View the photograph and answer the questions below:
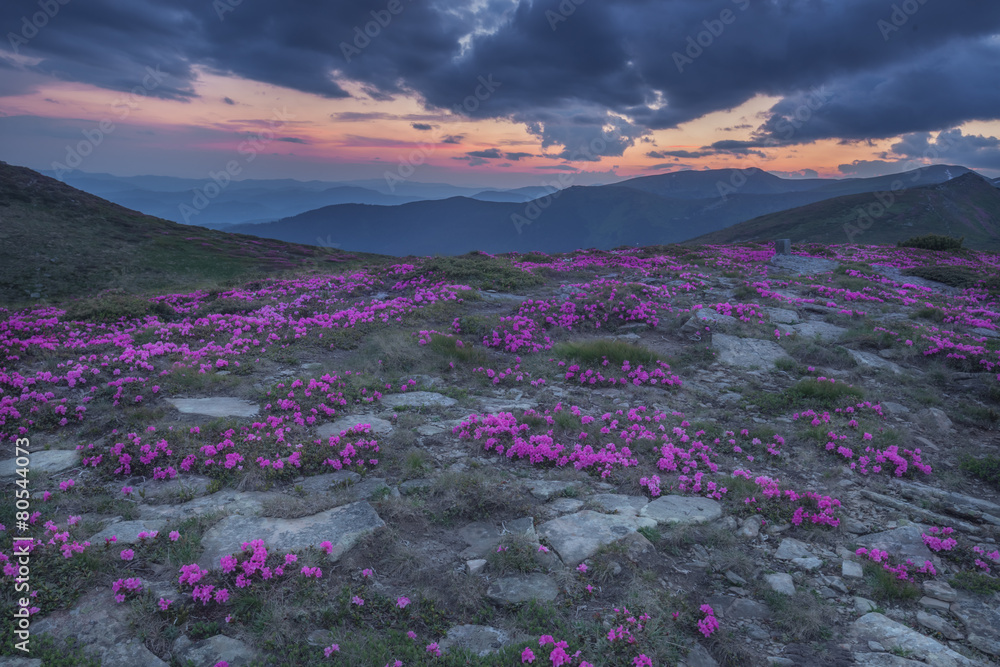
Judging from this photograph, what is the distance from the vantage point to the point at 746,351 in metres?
12.6

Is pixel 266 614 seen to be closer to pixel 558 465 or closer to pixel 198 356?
pixel 558 465

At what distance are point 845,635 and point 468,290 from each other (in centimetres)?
1539

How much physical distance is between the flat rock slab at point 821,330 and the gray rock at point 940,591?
372 inches

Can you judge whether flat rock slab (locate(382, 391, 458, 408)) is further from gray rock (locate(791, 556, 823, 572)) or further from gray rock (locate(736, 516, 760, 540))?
gray rock (locate(791, 556, 823, 572))

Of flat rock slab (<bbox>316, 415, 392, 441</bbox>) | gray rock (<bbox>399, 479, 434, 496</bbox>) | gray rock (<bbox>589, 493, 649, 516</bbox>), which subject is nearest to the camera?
gray rock (<bbox>589, 493, 649, 516</bbox>)

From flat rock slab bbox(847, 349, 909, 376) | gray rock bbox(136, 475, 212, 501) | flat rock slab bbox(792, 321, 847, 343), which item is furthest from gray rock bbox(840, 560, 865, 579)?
flat rock slab bbox(792, 321, 847, 343)

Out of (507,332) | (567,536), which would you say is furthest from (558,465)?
(507,332)

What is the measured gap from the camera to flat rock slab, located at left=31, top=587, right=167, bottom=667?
12.8 feet

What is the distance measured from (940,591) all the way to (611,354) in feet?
23.6

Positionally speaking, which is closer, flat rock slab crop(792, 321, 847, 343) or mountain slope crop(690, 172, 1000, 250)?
flat rock slab crop(792, 321, 847, 343)

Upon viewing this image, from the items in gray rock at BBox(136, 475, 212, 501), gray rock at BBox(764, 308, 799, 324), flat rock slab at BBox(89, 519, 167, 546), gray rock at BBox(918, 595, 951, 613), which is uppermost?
gray rock at BBox(764, 308, 799, 324)

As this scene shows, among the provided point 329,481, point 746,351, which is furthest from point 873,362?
point 329,481

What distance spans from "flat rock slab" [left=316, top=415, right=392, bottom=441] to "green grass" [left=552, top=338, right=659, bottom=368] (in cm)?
517

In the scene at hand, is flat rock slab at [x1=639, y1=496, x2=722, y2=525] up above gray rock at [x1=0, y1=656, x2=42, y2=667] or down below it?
below
